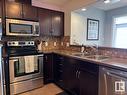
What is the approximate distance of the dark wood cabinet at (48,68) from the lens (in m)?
3.05

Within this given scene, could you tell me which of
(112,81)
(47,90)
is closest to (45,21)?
(47,90)

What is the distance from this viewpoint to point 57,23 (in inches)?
138

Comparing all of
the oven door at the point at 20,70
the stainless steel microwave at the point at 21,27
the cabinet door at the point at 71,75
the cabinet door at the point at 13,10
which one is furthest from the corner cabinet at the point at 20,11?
the cabinet door at the point at 71,75

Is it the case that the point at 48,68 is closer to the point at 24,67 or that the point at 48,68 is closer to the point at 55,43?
the point at 24,67

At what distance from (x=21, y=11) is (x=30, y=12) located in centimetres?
23

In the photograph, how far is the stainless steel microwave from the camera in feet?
8.36

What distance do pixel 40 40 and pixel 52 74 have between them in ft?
3.61

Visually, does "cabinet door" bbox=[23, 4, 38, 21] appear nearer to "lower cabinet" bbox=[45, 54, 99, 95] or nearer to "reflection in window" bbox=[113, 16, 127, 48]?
"lower cabinet" bbox=[45, 54, 99, 95]

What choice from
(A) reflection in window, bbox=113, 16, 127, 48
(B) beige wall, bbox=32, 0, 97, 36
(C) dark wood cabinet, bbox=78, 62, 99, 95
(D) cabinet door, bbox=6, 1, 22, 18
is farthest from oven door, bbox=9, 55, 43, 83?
(A) reflection in window, bbox=113, 16, 127, 48

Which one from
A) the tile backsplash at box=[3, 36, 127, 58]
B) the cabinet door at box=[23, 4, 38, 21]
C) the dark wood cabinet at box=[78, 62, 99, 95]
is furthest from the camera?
the tile backsplash at box=[3, 36, 127, 58]

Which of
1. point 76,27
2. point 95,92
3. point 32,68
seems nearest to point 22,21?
point 32,68

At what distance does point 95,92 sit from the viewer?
73.9 inches

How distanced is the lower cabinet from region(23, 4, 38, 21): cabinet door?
46.5 inches

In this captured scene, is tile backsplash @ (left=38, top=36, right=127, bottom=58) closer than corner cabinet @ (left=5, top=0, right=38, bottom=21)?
Yes
